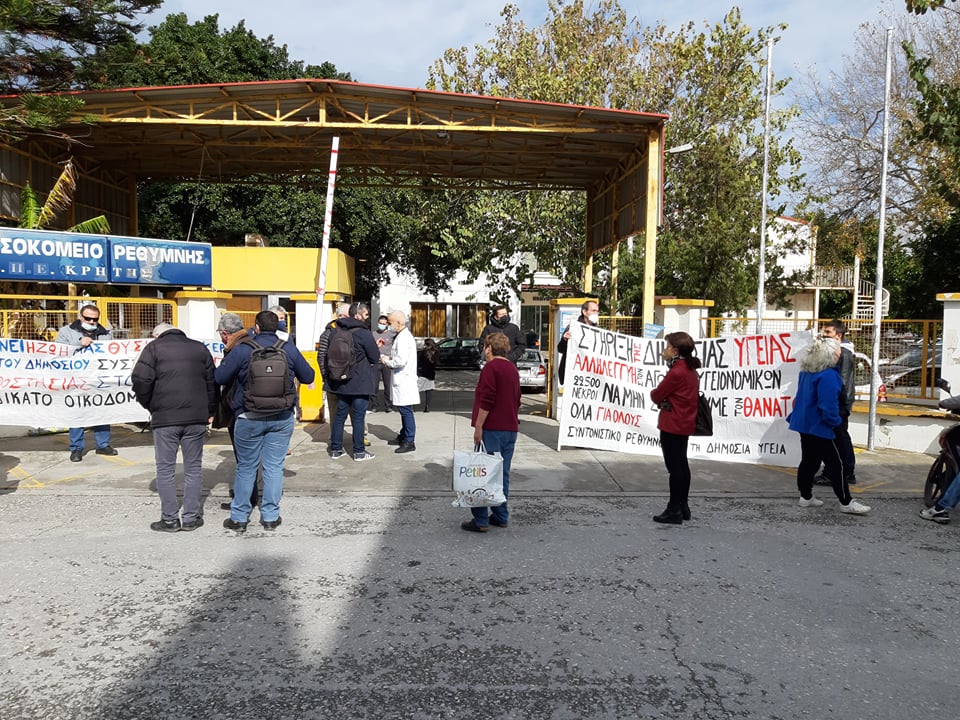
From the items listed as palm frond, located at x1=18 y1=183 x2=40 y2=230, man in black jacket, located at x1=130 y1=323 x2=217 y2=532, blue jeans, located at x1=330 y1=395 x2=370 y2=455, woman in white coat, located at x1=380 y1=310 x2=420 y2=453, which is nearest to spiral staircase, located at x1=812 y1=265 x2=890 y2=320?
woman in white coat, located at x1=380 y1=310 x2=420 y2=453

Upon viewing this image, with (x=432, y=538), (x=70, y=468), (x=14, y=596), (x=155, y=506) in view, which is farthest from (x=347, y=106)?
(x=14, y=596)

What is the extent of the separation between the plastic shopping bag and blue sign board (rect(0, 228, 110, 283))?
30.2 feet

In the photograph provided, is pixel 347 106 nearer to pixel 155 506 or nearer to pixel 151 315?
pixel 151 315

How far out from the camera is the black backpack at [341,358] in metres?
8.56

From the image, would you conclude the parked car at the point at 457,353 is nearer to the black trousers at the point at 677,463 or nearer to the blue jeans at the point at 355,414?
the blue jeans at the point at 355,414

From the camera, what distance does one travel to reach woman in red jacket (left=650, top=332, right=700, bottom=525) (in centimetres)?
622

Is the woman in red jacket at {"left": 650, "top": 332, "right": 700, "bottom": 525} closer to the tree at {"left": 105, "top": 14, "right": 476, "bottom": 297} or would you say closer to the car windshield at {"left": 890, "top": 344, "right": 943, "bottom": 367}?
the car windshield at {"left": 890, "top": 344, "right": 943, "bottom": 367}

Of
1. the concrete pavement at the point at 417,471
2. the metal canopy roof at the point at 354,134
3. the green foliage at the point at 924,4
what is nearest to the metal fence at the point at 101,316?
the concrete pavement at the point at 417,471

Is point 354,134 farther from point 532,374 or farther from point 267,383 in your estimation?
point 267,383

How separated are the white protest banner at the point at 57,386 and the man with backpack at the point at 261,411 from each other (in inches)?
149

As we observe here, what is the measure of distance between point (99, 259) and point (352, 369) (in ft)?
21.1

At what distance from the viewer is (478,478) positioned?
5.77 m

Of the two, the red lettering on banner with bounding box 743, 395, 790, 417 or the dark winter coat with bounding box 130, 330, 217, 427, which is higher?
the dark winter coat with bounding box 130, 330, 217, 427

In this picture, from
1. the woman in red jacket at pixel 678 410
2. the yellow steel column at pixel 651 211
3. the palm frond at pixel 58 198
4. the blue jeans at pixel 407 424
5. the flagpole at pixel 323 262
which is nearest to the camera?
the woman in red jacket at pixel 678 410
